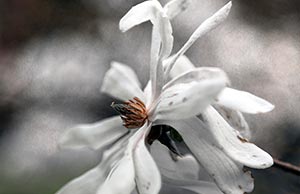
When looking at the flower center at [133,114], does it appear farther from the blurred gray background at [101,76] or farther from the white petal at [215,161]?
the blurred gray background at [101,76]

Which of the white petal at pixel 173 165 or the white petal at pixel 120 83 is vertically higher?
the white petal at pixel 120 83

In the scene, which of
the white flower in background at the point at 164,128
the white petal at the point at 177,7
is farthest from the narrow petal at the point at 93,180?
the white petal at the point at 177,7

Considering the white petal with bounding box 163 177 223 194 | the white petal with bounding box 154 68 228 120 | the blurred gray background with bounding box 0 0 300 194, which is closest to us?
the white petal with bounding box 154 68 228 120

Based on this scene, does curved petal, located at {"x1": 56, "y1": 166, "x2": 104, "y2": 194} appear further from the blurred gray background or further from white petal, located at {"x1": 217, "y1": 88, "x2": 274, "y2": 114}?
the blurred gray background

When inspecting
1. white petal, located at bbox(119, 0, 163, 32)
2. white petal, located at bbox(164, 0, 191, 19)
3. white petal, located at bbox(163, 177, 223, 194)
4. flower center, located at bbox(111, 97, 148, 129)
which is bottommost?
white petal, located at bbox(163, 177, 223, 194)

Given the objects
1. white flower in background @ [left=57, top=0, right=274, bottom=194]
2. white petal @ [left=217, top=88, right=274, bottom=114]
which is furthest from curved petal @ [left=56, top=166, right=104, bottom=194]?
white petal @ [left=217, top=88, right=274, bottom=114]
